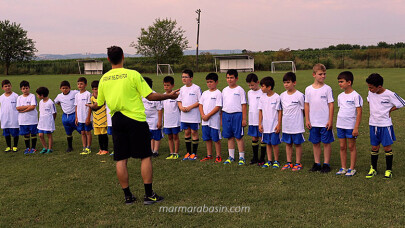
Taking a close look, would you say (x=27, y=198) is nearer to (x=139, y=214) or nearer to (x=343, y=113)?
(x=139, y=214)

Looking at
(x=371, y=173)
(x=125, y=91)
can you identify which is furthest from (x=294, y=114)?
(x=125, y=91)

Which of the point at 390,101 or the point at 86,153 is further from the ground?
the point at 390,101

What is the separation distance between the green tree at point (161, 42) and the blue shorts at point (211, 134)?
197 feet

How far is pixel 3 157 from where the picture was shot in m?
7.80

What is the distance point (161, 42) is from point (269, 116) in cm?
6266

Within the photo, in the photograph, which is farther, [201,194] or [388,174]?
[388,174]

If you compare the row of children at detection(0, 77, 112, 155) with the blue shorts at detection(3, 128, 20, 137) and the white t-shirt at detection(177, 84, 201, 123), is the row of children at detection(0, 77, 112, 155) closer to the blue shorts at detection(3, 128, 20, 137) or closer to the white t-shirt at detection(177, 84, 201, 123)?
the blue shorts at detection(3, 128, 20, 137)

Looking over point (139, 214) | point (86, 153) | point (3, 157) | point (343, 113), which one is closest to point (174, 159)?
point (86, 153)

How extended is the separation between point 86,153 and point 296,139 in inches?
182

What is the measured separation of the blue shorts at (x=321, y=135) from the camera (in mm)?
5844

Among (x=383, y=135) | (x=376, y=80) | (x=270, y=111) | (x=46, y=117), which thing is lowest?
(x=383, y=135)

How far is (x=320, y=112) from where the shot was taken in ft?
19.2

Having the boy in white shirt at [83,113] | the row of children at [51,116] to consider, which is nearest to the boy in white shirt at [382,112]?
the row of children at [51,116]

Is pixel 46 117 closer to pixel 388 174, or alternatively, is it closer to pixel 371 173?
pixel 371 173
